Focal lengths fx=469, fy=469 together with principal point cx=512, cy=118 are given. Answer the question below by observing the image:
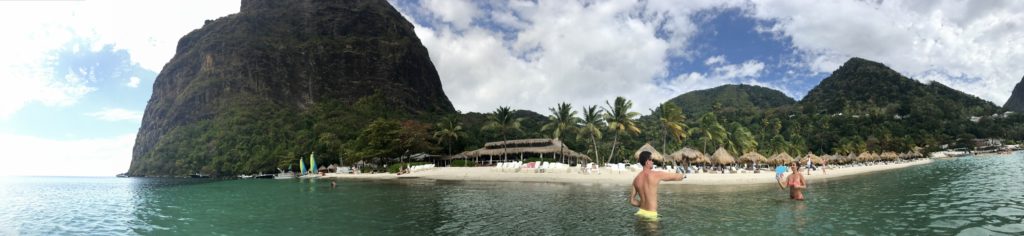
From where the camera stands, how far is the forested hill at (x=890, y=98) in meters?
150

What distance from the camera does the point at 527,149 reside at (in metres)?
63.7

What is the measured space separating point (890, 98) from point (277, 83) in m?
212

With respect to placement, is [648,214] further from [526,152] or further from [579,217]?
[526,152]

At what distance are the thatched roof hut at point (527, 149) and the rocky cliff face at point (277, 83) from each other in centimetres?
3958

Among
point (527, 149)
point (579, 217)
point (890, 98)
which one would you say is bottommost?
point (579, 217)

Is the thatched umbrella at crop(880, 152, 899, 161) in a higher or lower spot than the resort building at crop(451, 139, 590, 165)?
lower

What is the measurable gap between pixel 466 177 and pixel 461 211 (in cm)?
2883

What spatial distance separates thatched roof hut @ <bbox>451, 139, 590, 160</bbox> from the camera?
202 ft

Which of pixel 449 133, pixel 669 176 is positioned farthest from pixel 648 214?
pixel 449 133

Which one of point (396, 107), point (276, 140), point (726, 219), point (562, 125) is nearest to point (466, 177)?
point (562, 125)

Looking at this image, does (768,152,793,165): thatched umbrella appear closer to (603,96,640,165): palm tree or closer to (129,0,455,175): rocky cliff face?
(603,96,640,165): palm tree

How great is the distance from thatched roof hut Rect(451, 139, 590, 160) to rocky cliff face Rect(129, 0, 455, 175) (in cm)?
3958

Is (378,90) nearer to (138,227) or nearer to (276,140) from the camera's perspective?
(276,140)

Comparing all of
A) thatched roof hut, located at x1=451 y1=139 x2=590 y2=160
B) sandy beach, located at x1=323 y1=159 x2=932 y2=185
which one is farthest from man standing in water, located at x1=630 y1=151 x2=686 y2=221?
thatched roof hut, located at x1=451 y1=139 x2=590 y2=160
